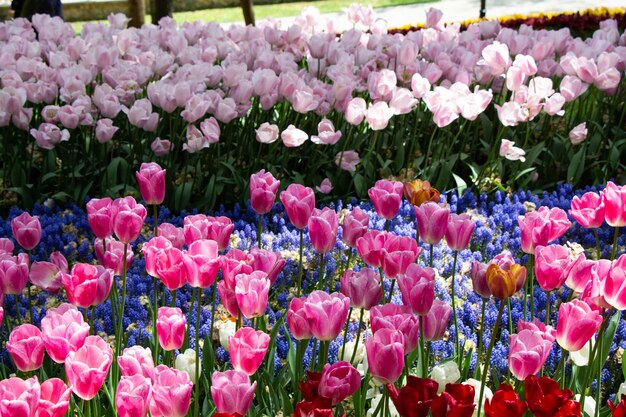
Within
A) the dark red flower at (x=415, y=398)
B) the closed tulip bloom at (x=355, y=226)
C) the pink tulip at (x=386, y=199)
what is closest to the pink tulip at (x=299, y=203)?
the closed tulip bloom at (x=355, y=226)

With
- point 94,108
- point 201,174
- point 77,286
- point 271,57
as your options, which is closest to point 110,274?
point 77,286

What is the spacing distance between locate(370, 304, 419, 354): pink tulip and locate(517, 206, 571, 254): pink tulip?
574mm

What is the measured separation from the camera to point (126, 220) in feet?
7.62

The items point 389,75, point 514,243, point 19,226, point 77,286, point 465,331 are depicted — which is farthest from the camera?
point 389,75

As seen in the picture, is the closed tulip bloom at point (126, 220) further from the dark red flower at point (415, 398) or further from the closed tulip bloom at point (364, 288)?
the dark red flower at point (415, 398)

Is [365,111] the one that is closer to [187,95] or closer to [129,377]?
[187,95]

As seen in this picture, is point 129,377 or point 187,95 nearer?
point 129,377

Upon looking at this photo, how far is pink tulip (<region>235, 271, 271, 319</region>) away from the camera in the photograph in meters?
2.03

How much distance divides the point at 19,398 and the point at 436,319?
96 cm

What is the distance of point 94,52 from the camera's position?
5152 mm

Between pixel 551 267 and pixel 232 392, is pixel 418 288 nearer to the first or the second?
pixel 551 267

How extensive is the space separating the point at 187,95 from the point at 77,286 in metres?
2.22

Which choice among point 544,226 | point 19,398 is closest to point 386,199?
point 544,226

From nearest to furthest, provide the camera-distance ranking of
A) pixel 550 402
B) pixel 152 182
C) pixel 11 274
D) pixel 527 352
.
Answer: pixel 550 402, pixel 527 352, pixel 11 274, pixel 152 182
